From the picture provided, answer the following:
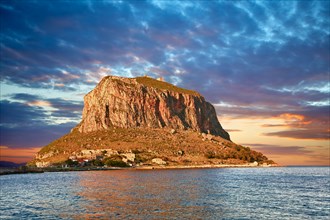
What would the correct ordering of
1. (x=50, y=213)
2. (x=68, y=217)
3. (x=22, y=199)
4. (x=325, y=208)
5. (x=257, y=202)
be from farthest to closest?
(x=22, y=199) → (x=257, y=202) → (x=325, y=208) → (x=50, y=213) → (x=68, y=217)

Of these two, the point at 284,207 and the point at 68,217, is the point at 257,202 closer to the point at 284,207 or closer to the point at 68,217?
the point at 284,207

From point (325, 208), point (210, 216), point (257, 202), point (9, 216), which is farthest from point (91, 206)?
point (325, 208)

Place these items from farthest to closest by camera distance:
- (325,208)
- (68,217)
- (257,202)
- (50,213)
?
1. (257,202)
2. (325,208)
3. (50,213)
4. (68,217)

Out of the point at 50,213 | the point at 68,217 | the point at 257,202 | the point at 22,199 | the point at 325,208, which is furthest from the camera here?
the point at 22,199

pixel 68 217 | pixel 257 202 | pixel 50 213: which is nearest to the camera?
pixel 68 217

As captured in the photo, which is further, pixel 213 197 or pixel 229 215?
pixel 213 197

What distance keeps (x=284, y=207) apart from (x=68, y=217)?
1300 inches

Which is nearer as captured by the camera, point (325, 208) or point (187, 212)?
point (187, 212)

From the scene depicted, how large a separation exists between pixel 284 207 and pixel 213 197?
1526 cm

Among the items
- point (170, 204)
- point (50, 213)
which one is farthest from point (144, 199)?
point (50, 213)

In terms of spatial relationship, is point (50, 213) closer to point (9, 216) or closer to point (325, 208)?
point (9, 216)

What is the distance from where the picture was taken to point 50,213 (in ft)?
159

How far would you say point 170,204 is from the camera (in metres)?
56.3

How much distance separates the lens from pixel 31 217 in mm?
45656
